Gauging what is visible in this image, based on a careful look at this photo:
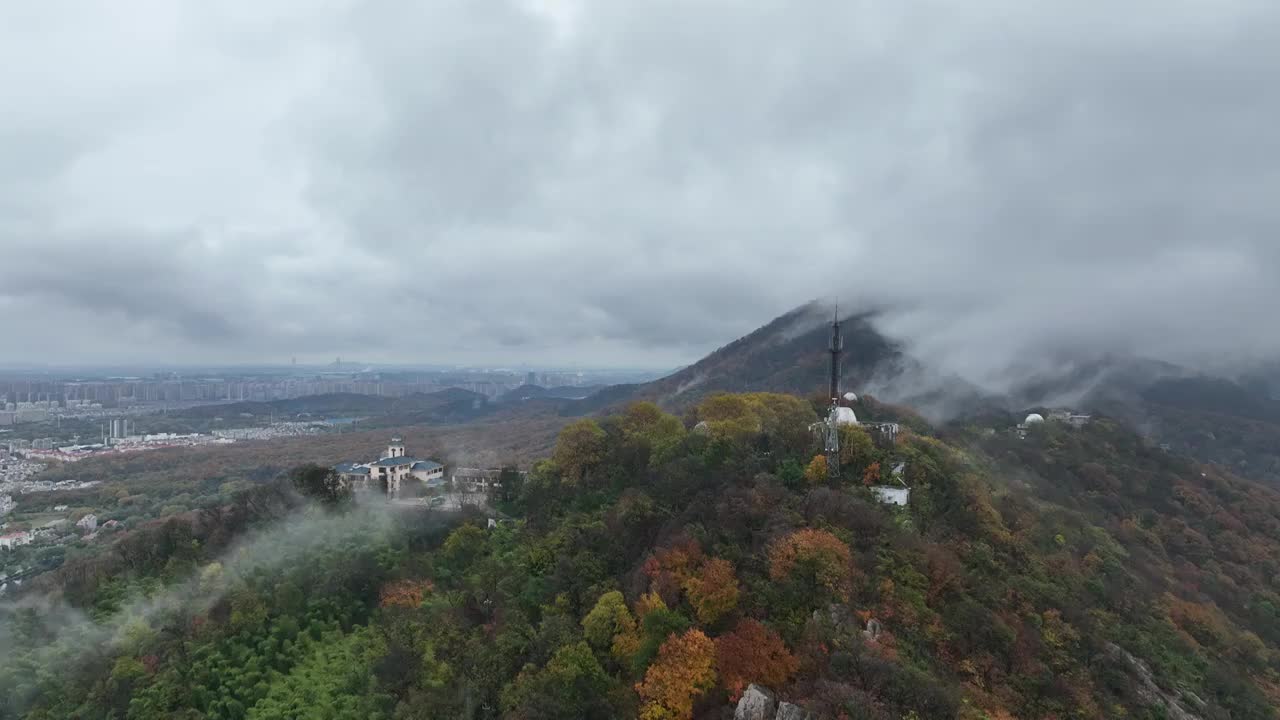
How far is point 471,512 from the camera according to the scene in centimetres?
4284

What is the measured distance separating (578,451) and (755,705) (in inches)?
951

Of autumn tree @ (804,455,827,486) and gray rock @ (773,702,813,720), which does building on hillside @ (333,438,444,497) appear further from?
gray rock @ (773,702,813,720)

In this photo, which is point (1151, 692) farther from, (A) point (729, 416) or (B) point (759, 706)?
(A) point (729, 416)

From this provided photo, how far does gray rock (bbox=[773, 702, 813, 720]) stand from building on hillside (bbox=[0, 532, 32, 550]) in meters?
78.0

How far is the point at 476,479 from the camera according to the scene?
53594 mm

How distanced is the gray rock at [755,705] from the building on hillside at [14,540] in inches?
3023

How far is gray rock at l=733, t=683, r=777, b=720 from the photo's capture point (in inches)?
753

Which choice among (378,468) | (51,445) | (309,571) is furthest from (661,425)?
(51,445)

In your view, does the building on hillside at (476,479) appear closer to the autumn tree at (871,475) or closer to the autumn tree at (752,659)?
the autumn tree at (871,475)

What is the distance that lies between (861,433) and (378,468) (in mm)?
40137

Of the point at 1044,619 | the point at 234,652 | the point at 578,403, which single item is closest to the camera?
the point at 1044,619

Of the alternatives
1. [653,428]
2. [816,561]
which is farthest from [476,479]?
[816,561]

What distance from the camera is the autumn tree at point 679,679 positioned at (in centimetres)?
2061

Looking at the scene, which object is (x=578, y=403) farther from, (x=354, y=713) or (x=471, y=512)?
(x=354, y=713)
